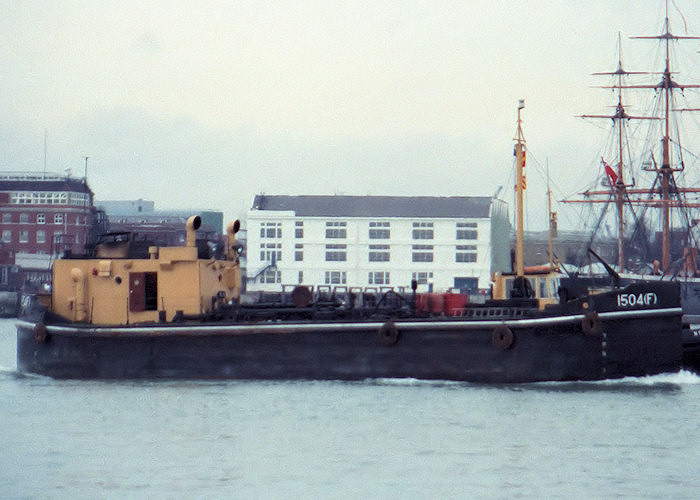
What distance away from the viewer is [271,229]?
102m

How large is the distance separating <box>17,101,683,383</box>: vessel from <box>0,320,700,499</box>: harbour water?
1.57 feet

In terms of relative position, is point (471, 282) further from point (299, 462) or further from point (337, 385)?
point (299, 462)

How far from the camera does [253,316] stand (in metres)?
31.1

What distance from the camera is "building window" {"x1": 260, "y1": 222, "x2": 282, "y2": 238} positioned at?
102m

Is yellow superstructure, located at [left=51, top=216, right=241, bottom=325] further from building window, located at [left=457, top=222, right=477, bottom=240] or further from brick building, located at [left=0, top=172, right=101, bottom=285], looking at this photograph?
brick building, located at [left=0, top=172, right=101, bottom=285]

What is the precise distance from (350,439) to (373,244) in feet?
260

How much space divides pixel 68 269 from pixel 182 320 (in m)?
3.59

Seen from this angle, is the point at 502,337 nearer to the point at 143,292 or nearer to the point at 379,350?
the point at 379,350

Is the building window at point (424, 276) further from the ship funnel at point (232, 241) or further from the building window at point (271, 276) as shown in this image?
the ship funnel at point (232, 241)

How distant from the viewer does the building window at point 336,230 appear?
334 feet

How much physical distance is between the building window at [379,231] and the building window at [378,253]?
0.73 m

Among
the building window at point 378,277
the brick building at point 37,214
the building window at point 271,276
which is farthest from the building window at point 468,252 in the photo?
the brick building at point 37,214

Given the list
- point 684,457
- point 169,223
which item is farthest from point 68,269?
point 169,223

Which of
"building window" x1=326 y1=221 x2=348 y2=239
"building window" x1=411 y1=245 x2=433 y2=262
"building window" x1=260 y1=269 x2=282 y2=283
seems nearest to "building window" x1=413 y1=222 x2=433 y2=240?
Answer: "building window" x1=411 y1=245 x2=433 y2=262
